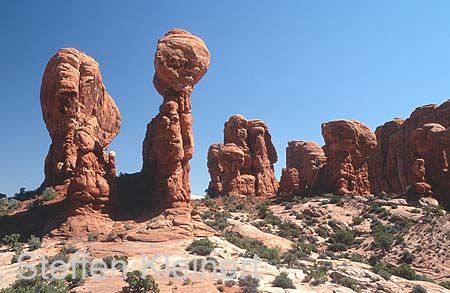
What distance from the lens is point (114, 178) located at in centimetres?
2636

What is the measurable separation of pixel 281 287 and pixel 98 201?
11557 millimetres

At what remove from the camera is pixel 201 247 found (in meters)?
20.9

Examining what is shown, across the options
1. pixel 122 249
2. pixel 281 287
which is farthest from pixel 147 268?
pixel 281 287

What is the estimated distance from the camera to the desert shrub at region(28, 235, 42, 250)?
21594 millimetres

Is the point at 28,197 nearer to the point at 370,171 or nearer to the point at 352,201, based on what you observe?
the point at 352,201

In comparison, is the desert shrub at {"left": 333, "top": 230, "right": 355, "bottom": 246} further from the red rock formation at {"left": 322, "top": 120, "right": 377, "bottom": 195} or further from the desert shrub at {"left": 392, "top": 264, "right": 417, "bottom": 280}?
the red rock formation at {"left": 322, "top": 120, "right": 377, "bottom": 195}

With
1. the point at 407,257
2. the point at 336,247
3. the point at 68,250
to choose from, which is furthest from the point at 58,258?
the point at 407,257

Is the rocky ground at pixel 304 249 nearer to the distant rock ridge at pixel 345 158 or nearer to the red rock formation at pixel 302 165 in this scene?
the distant rock ridge at pixel 345 158

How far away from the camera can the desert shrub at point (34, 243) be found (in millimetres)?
21594

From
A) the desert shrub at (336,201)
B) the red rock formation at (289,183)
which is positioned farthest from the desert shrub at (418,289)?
the red rock formation at (289,183)

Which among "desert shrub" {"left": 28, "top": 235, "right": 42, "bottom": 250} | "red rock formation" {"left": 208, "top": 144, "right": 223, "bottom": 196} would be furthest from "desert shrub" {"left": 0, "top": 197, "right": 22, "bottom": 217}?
"red rock formation" {"left": 208, "top": 144, "right": 223, "bottom": 196}

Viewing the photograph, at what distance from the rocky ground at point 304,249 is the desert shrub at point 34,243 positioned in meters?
0.25

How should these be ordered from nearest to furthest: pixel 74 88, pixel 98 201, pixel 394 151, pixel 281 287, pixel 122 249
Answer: pixel 281 287
pixel 122 249
pixel 98 201
pixel 74 88
pixel 394 151

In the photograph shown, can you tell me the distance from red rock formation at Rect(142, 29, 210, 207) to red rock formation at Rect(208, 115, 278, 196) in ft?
82.2
